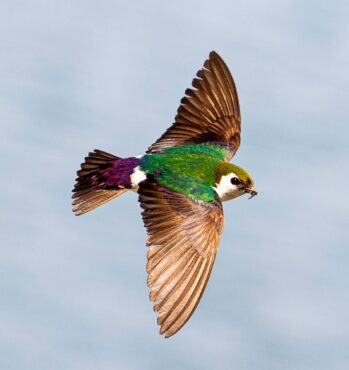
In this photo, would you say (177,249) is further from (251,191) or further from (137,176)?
(251,191)

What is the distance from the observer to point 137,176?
1359 cm

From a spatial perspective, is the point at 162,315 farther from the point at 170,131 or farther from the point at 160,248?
the point at 170,131

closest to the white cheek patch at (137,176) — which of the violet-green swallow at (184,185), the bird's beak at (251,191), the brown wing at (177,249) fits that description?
the violet-green swallow at (184,185)

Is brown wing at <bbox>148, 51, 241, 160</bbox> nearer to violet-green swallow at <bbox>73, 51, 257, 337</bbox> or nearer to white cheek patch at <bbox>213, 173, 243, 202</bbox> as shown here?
violet-green swallow at <bbox>73, 51, 257, 337</bbox>

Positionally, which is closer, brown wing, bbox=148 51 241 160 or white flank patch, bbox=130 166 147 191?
white flank patch, bbox=130 166 147 191

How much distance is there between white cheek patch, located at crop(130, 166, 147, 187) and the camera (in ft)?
44.3

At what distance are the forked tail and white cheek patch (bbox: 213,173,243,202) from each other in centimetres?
96

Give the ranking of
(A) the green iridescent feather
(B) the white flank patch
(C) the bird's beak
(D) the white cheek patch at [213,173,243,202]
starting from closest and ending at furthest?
(A) the green iridescent feather → (B) the white flank patch → (D) the white cheek patch at [213,173,243,202] → (C) the bird's beak

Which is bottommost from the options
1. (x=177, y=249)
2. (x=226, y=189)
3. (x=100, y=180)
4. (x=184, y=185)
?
(x=177, y=249)

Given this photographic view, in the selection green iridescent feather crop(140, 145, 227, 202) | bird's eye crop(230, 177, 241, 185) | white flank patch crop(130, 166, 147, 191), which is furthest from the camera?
bird's eye crop(230, 177, 241, 185)

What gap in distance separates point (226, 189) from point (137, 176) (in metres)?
1.03

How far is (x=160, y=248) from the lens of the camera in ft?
40.5

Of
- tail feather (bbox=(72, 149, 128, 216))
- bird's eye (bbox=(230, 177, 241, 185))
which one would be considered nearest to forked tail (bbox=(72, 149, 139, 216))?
tail feather (bbox=(72, 149, 128, 216))

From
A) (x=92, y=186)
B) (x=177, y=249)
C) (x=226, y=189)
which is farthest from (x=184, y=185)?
(x=92, y=186)
